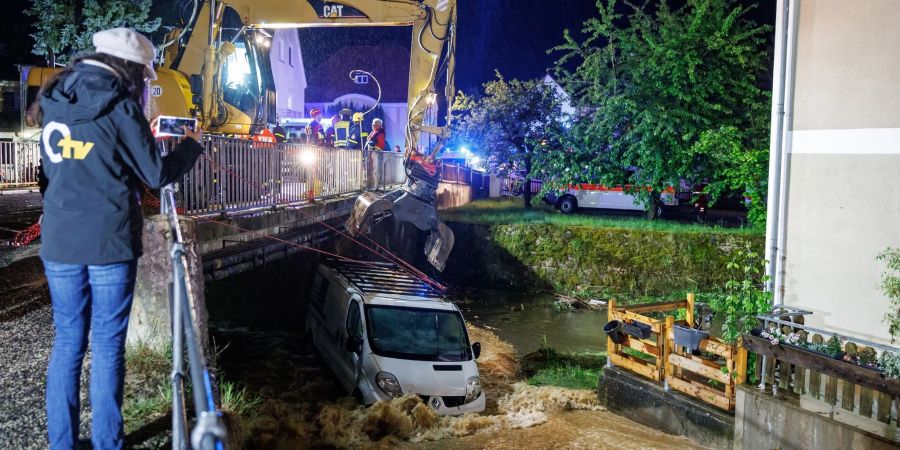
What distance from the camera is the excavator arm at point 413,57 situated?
13.0m

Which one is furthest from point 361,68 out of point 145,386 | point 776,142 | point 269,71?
point 145,386

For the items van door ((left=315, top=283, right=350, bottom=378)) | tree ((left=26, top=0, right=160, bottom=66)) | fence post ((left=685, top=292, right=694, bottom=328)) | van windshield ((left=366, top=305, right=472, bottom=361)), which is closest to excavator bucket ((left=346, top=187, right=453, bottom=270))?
van door ((left=315, top=283, right=350, bottom=378))

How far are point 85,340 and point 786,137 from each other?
29.5 feet

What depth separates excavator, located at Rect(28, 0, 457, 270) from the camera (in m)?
12.9

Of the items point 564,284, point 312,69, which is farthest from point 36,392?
point 312,69

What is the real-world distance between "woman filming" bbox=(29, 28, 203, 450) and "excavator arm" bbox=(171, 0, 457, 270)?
9.62 m

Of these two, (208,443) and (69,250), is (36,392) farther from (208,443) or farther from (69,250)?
(208,443)

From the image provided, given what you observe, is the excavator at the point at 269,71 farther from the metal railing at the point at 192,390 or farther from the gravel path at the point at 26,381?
the metal railing at the point at 192,390

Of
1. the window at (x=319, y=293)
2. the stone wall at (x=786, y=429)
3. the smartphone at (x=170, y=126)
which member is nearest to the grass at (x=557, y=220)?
the window at (x=319, y=293)

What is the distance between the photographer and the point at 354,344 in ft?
32.9

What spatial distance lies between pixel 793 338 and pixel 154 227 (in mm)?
7086

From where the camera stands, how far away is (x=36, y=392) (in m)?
4.95

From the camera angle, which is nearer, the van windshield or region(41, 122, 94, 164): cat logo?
region(41, 122, 94, 164): cat logo

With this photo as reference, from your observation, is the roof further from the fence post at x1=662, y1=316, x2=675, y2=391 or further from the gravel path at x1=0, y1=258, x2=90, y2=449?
the gravel path at x1=0, y1=258, x2=90, y2=449
